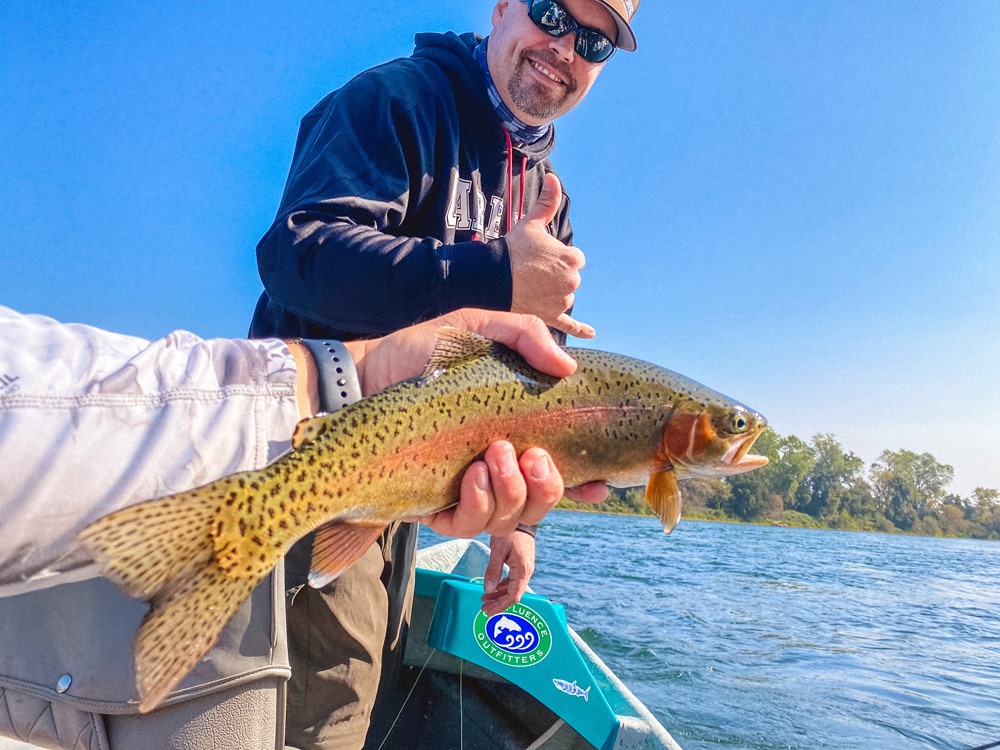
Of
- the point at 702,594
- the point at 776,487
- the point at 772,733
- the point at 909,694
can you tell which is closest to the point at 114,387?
the point at 772,733

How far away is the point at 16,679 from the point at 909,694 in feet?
43.4

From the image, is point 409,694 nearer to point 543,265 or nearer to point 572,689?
point 572,689

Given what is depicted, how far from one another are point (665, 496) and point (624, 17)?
9.62 feet

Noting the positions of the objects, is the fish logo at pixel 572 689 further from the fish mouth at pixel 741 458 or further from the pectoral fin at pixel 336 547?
the pectoral fin at pixel 336 547

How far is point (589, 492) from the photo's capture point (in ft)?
8.97

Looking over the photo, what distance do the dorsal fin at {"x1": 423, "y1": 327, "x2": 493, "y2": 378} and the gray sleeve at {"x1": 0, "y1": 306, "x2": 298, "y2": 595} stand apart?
0.59m

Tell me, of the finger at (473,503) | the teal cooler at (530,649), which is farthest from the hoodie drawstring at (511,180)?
the teal cooler at (530,649)

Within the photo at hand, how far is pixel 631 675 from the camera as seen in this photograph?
986cm

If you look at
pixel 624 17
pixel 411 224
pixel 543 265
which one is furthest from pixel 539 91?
pixel 543 265

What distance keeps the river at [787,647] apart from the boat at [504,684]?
381 cm

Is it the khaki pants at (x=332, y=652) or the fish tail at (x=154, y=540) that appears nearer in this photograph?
the fish tail at (x=154, y=540)

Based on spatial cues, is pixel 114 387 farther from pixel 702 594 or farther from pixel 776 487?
pixel 776 487

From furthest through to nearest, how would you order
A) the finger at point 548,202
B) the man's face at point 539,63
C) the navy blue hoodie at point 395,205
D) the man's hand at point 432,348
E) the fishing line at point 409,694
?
the fishing line at point 409,694 < the man's face at point 539,63 < the navy blue hoodie at point 395,205 < the finger at point 548,202 < the man's hand at point 432,348

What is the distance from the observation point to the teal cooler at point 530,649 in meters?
4.10
